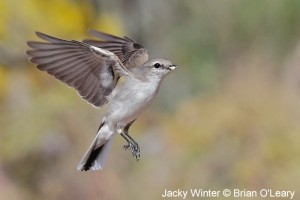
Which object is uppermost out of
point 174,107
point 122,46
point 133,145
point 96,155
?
point 174,107

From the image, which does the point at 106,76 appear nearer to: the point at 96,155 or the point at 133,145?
the point at 133,145

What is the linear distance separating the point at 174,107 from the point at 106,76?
3.71 metres

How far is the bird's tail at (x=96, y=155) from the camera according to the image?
256 cm

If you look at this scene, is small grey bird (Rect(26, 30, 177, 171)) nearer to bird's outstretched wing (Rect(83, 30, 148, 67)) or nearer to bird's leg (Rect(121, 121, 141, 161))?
bird's leg (Rect(121, 121, 141, 161))

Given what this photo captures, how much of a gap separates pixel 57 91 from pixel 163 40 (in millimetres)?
1268

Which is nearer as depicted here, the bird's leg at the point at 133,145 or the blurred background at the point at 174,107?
the bird's leg at the point at 133,145

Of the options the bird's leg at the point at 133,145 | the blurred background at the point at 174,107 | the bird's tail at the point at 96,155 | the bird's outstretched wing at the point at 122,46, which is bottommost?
the bird's leg at the point at 133,145

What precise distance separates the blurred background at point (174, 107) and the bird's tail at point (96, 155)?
6.03 ft

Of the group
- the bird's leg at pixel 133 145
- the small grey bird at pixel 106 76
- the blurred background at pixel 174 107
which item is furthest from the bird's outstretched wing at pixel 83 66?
the blurred background at pixel 174 107

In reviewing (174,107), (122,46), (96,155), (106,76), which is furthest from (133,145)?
(174,107)

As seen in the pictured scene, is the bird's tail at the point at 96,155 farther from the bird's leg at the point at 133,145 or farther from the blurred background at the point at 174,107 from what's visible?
the blurred background at the point at 174,107

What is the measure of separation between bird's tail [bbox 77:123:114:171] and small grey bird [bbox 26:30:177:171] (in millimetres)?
88

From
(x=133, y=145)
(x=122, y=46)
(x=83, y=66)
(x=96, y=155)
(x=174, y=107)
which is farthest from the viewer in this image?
(x=174, y=107)

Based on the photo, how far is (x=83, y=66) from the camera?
2418 millimetres
